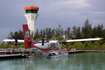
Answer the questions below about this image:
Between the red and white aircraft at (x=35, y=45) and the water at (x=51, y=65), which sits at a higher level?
the red and white aircraft at (x=35, y=45)

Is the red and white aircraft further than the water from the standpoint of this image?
Yes

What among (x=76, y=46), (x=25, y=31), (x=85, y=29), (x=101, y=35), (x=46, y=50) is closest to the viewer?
(x=25, y=31)

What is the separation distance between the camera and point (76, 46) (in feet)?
208

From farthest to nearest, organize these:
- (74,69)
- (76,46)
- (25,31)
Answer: (76,46) → (25,31) → (74,69)

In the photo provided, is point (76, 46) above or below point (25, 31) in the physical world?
below

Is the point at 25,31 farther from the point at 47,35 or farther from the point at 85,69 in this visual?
the point at 47,35

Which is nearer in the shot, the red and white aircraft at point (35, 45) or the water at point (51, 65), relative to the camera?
the water at point (51, 65)

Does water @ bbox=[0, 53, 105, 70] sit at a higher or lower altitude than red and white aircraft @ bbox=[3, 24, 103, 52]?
lower

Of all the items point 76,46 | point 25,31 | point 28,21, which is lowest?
point 76,46

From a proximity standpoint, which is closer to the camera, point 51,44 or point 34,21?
point 51,44

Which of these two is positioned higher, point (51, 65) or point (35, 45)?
point (35, 45)

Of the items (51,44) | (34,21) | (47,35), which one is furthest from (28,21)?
(51,44)

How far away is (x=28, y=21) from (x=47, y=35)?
12.8 m

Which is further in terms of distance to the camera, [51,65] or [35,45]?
[35,45]
